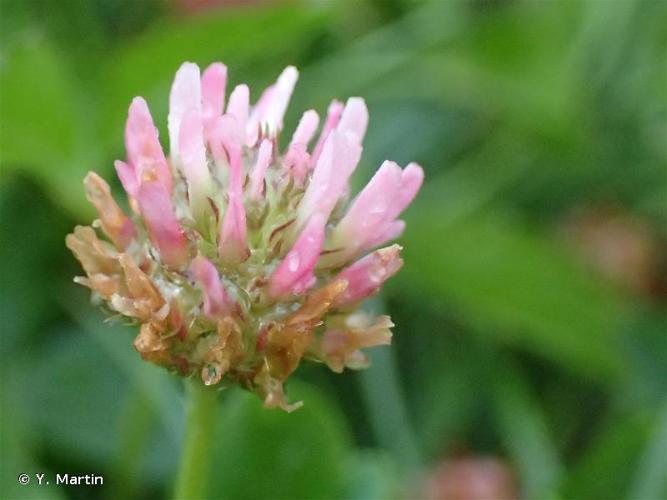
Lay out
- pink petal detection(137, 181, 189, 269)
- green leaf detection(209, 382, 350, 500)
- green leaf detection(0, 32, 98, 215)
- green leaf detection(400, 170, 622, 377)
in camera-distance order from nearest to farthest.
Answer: pink petal detection(137, 181, 189, 269) < green leaf detection(209, 382, 350, 500) < green leaf detection(0, 32, 98, 215) < green leaf detection(400, 170, 622, 377)

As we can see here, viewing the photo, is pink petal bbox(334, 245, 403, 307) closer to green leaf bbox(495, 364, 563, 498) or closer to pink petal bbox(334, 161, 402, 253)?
pink petal bbox(334, 161, 402, 253)

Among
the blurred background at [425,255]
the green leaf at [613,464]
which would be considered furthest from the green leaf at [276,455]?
the green leaf at [613,464]

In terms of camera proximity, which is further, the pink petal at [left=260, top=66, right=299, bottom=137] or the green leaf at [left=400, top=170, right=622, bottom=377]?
the green leaf at [left=400, top=170, right=622, bottom=377]

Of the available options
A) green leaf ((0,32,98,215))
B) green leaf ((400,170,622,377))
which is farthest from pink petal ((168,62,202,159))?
green leaf ((400,170,622,377))

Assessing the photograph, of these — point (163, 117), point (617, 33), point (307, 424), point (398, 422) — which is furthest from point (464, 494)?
point (617, 33)

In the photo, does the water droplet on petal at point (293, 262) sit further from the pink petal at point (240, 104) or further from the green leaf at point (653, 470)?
the green leaf at point (653, 470)

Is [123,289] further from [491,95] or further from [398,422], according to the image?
[491,95]
